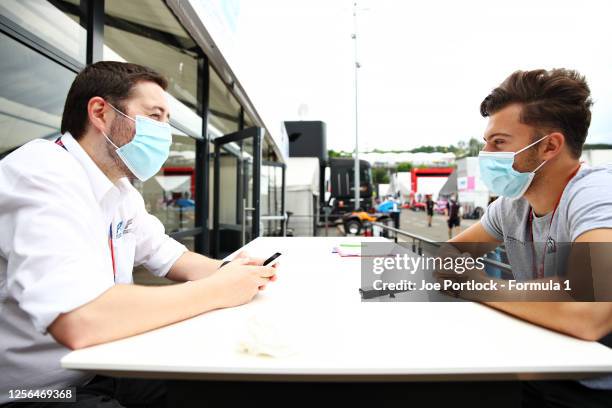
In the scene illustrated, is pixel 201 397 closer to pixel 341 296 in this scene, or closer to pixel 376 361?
pixel 376 361

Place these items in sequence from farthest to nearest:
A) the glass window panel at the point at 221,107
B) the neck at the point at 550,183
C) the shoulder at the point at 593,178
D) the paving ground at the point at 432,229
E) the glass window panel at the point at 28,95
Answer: the paving ground at the point at 432,229 → the glass window panel at the point at 221,107 → the glass window panel at the point at 28,95 → the neck at the point at 550,183 → the shoulder at the point at 593,178

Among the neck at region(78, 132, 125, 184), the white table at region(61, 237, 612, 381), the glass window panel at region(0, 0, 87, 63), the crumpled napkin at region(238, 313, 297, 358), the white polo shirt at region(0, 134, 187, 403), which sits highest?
the glass window panel at region(0, 0, 87, 63)

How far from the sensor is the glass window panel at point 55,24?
192 cm

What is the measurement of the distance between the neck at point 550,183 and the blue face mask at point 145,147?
148 centimetres

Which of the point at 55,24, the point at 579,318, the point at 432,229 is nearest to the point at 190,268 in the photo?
the point at 579,318

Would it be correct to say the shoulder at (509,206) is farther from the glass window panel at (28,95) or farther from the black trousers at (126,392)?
the glass window panel at (28,95)

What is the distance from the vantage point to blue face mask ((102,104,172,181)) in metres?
1.19

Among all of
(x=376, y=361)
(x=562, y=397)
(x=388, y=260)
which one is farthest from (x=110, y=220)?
(x=562, y=397)

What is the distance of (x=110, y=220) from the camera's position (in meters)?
1.13

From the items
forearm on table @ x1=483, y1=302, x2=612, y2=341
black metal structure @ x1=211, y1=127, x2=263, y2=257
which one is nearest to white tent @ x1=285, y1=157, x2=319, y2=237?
black metal structure @ x1=211, y1=127, x2=263, y2=257

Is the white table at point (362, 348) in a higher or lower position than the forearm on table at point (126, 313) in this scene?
lower

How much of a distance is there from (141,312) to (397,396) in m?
0.62

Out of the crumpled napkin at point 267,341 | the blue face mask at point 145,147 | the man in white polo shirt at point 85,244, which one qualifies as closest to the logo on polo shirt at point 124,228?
the man in white polo shirt at point 85,244

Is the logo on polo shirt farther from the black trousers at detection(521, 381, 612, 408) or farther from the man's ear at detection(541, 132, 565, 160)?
the man's ear at detection(541, 132, 565, 160)
